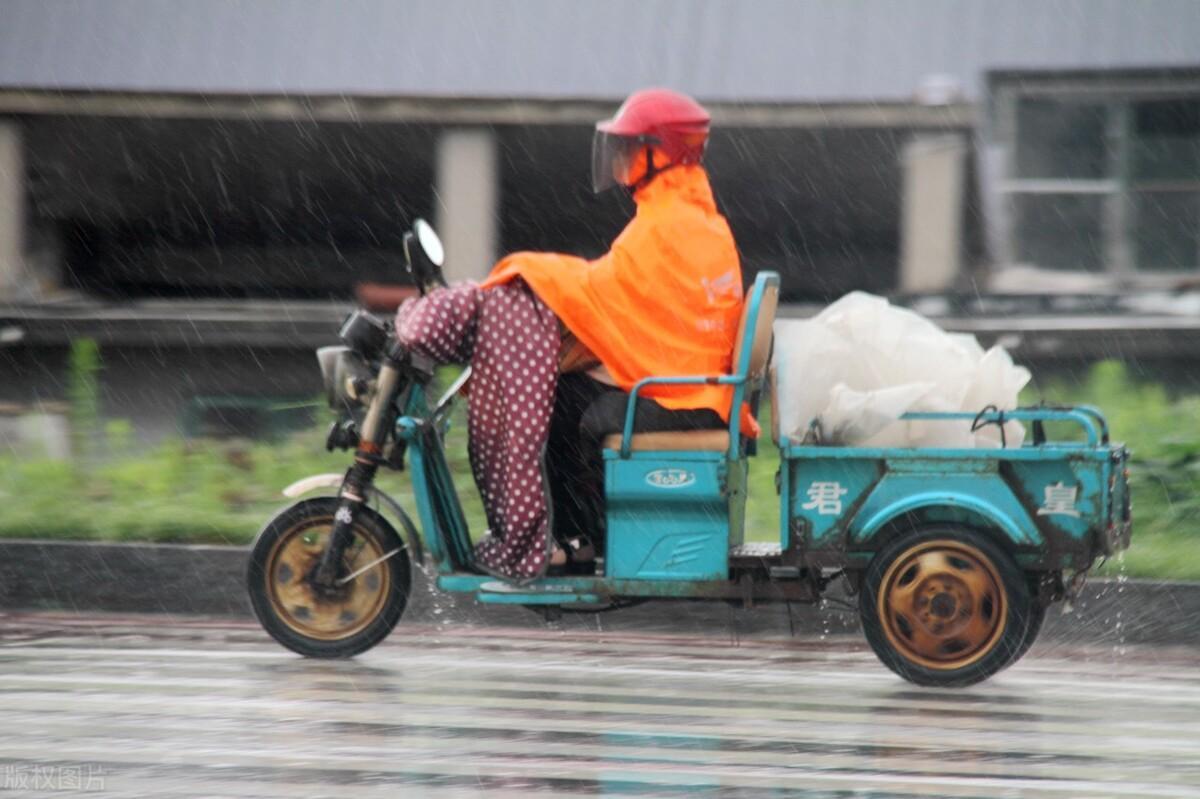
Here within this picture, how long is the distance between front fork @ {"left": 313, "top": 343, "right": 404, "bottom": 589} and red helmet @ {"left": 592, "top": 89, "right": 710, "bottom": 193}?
38.7 inches

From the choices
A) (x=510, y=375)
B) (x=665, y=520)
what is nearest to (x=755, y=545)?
(x=665, y=520)

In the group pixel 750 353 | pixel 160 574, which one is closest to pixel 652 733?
pixel 750 353

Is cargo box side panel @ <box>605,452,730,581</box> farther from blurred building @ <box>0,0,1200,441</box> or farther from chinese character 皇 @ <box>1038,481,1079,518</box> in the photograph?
blurred building @ <box>0,0,1200,441</box>

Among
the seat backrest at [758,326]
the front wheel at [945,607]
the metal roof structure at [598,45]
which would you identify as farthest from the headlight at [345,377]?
the metal roof structure at [598,45]

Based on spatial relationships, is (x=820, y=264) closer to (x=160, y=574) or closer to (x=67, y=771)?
(x=160, y=574)

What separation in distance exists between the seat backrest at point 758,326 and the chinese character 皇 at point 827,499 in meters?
0.46

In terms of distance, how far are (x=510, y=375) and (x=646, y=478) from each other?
23.5 inches

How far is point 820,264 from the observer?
18.6m

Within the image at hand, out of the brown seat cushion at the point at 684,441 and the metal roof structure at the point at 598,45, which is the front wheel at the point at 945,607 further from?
the metal roof structure at the point at 598,45

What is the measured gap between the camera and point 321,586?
7.35m

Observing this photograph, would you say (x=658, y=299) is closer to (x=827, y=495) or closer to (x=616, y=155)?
(x=616, y=155)

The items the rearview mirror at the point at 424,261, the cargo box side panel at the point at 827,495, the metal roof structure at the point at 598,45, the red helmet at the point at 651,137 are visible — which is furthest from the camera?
the metal roof structure at the point at 598,45

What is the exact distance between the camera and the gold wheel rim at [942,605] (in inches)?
274
